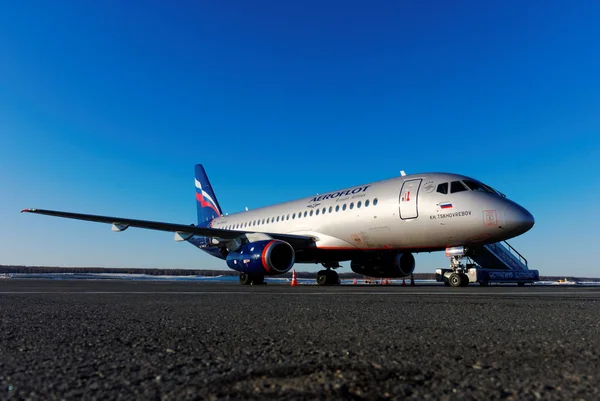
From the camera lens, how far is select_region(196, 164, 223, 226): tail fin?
24591 mm

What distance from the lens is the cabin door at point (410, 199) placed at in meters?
11.3

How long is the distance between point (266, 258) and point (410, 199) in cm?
459

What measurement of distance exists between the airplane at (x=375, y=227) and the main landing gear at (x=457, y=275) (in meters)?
0.03

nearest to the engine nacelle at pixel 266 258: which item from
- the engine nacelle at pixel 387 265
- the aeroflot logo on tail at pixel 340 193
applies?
the aeroflot logo on tail at pixel 340 193

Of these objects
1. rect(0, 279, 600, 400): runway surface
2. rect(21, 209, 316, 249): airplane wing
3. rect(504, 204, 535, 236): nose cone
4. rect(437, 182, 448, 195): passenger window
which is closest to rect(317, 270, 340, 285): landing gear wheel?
rect(21, 209, 316, 249): airplane wing

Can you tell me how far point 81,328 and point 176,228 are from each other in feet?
39.5

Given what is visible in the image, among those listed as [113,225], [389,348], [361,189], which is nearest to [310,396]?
[389,348]

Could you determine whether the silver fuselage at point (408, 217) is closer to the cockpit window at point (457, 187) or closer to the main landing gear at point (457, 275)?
the cockpit window at point (457, 187)

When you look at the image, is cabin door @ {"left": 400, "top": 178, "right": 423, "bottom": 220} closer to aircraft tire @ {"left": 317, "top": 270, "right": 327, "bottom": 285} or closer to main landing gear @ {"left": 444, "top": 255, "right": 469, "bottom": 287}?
main landing gear @ {"left": 444, "top": 255, "right": 469, "bottom": 287}

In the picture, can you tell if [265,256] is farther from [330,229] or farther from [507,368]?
[507,368]

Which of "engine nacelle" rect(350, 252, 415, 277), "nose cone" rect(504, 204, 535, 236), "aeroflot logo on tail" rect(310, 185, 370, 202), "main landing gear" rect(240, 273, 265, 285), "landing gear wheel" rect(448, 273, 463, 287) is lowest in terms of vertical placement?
"main landing gear" rect(240, 273, 265, 285)

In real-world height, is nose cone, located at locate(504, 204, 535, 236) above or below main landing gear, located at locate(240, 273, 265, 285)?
above

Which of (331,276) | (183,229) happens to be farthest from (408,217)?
(183,229)

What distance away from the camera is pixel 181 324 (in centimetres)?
277
